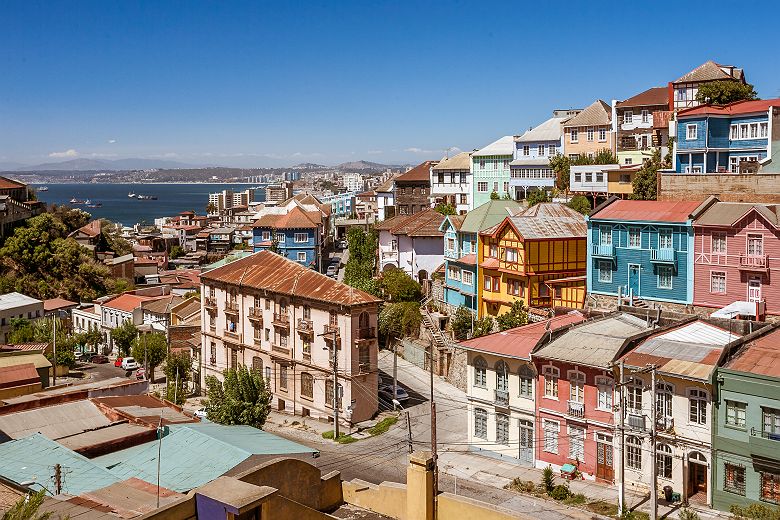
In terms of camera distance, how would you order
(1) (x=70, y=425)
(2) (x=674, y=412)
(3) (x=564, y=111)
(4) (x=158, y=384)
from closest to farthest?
(1) (x=70, y=425)
(2) (x=674, y=412)
(4) (x=158, y=384)
(3) (x=564, y=111)

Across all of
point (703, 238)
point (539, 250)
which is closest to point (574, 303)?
point (539, 250)

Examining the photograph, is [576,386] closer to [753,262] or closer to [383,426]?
[753,262]

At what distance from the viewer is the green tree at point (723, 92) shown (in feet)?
172

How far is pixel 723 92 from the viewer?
172 ft

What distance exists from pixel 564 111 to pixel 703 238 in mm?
37354

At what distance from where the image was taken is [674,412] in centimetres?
2895

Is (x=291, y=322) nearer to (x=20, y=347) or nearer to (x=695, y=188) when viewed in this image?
(x=20, y=347)

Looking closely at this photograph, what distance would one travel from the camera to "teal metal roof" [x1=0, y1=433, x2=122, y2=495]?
1802 cm

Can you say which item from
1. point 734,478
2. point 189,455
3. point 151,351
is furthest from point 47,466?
point 151,351

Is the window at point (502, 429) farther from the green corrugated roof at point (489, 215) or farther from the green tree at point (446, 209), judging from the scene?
the green tree at point (446, 209)

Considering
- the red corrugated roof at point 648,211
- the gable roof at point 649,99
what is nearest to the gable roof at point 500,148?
the gable roof at point 649,99

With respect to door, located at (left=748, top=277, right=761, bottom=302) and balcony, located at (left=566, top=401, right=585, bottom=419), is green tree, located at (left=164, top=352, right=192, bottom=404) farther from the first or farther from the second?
door, located at (left=748, top=277, right=761, bottom=302)

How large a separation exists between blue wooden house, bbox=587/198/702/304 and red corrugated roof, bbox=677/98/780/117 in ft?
30.9

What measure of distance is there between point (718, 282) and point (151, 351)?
3810cm
